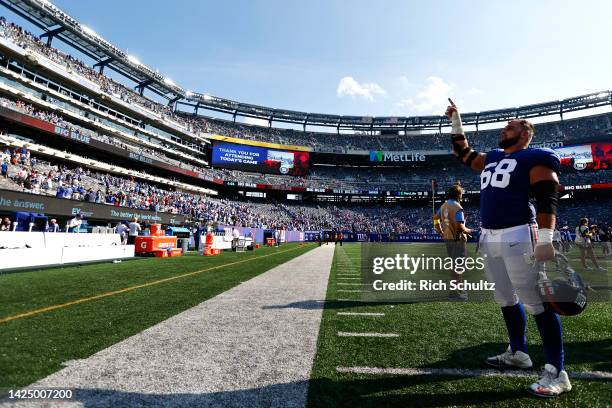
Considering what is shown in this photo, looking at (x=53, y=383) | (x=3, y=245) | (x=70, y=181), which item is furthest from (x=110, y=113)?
(x=53, y=383)

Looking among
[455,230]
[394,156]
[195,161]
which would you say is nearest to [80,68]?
[195,161]

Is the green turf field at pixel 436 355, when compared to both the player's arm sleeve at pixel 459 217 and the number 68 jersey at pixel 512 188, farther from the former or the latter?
the player's arm sleeve at pixel 459 217

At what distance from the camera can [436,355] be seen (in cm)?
332

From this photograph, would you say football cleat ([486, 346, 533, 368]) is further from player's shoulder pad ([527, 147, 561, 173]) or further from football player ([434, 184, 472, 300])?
football player ([434, 184, 472, 300])

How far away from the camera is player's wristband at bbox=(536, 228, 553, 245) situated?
2.60 meters

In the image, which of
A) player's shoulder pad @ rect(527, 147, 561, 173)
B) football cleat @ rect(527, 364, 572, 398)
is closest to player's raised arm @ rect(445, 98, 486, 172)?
player's shoulder pad @ rect(527, 147, 561, 173)

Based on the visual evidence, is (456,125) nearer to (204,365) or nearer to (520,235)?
(520,235)

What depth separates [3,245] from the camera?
10242mm

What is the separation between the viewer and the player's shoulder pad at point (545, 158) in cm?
282

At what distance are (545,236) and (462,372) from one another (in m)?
1.37

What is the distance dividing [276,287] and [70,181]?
25662mm

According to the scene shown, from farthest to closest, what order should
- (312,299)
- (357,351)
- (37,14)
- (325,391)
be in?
(37,14), (312,299), (357,351), (325,391)

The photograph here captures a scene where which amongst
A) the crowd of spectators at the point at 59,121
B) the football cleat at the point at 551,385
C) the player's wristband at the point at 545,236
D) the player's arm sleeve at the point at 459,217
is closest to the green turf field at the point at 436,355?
the football cleat at the point at 551,385

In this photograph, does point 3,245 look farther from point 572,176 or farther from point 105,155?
point 572,176
